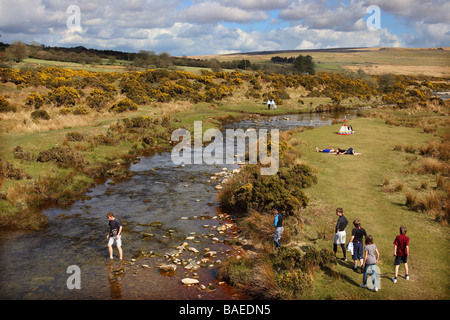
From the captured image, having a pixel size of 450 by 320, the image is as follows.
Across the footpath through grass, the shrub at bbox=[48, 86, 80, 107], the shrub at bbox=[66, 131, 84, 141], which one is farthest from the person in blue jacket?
the shrub at bbox=[48, 86, 80, 107]

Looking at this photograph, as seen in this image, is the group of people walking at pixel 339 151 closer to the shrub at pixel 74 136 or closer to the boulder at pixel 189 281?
the boulder at pixel 189 281

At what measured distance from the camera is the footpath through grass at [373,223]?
1094 cm

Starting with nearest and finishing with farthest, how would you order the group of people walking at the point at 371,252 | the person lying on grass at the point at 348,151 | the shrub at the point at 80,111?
the group of people walking at the point at 371,252 → the person lying on grass at the point at 348,151 → the shrub at the point at 80,111

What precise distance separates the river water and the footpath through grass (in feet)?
13.4

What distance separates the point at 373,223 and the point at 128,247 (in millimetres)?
11651

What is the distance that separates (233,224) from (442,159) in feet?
62.7

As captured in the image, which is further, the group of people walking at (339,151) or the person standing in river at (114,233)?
the group of people walking at (339,151)

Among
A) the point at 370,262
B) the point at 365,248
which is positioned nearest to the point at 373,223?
the point at 365,248

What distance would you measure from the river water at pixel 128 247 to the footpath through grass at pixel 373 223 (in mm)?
4074

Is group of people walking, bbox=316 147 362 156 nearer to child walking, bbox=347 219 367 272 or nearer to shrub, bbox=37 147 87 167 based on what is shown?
child walking, bbox=347 219 367 272

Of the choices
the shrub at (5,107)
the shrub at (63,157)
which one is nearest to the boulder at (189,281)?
the shrub at (63,157)
